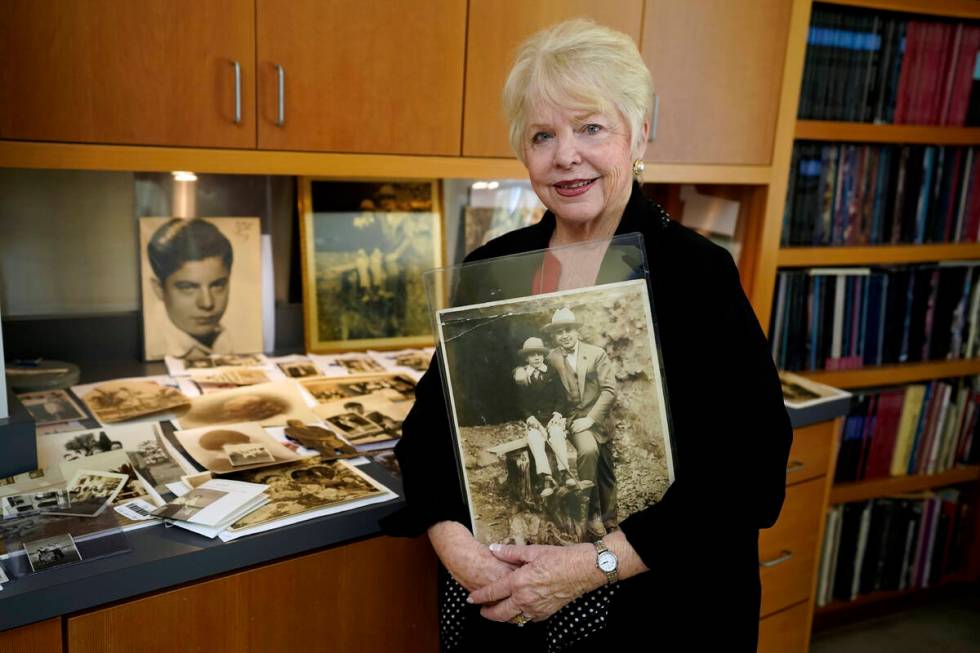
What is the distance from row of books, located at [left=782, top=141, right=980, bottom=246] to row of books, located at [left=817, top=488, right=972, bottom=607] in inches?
36.4

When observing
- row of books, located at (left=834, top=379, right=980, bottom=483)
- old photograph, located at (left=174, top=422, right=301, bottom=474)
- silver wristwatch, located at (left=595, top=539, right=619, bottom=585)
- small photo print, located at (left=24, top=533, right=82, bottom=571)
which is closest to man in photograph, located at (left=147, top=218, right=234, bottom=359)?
old photograph, located at (left=174, top=422, right=301, bottom=474)

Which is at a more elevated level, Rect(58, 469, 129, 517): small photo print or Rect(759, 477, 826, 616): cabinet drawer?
Rect(58, 469, 129, 517): small photo print

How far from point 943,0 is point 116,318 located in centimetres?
250

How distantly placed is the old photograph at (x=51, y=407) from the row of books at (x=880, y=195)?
1.95m

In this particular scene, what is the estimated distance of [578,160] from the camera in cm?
118

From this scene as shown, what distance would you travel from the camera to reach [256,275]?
203 cm

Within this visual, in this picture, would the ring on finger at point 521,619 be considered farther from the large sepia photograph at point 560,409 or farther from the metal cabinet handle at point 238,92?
Result: the metal cabinet handle at point 238,92

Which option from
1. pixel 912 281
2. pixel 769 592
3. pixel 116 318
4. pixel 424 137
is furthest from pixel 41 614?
pixel 912 281

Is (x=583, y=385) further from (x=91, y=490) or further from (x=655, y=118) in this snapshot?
(x=655, y=118)

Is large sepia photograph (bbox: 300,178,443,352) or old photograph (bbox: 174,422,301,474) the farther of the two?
large sepia photograph (bbox: 300,178,443,352)

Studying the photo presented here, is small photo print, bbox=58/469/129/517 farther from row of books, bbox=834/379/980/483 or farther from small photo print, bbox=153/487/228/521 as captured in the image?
row of books, bbox=834/379/980/483

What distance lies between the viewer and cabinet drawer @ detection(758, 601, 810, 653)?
2180 mm

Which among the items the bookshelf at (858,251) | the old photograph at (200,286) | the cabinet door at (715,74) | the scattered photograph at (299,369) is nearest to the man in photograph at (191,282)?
the old photograph at (200,286)

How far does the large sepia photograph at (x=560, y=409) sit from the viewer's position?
1078 millimetres
